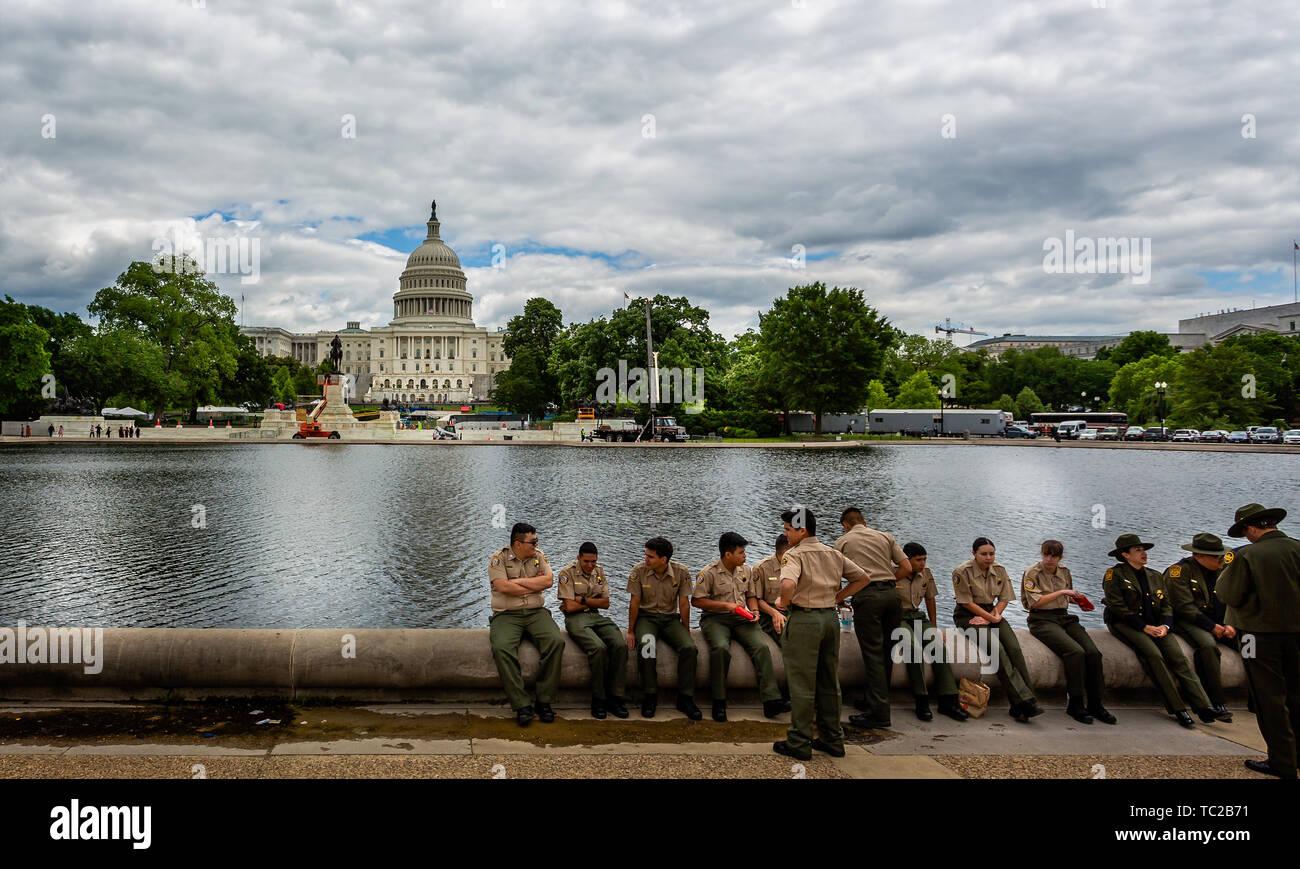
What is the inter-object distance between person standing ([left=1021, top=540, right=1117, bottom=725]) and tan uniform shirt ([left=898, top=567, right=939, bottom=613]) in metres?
0.98

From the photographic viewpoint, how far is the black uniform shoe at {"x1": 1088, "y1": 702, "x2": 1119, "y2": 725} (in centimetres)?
754

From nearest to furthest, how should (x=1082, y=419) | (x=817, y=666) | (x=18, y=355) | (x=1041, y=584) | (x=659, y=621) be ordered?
(x=817, y=666) → (x=659, y=621) → (x=1041, y=584) → (x=18, y=355) → (x=1082, y=419)

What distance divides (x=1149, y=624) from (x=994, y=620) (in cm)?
158

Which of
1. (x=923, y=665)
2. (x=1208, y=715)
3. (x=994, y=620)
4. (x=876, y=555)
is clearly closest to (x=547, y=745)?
(x=876, y=555)

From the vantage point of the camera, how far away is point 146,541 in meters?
18.7

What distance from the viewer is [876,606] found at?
7551 mm

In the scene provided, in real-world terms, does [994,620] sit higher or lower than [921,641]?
higher

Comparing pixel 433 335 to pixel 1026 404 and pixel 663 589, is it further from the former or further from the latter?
pixel 663 589

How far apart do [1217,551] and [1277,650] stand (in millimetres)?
1925

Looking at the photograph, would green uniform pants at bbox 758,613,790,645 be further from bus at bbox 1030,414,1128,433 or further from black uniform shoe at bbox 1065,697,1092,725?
bus at bbox 1030,414,1128,433

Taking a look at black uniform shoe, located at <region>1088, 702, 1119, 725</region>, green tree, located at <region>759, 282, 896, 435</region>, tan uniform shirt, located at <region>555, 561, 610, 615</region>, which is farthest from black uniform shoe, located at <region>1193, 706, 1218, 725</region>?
green tree, located at <region>759, 282, 896, 435</region>

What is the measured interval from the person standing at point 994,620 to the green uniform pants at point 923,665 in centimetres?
44
